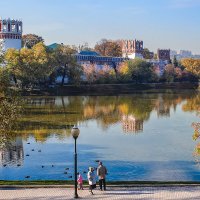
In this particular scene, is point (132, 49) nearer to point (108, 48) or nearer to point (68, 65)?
→ point (108, 48)

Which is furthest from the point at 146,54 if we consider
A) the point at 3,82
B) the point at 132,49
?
the point at 3,82

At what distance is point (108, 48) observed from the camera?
13288cm

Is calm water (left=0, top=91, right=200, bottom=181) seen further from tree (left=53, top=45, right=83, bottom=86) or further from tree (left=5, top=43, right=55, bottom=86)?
tree (left=53, top=45, right=83, bottom=86)

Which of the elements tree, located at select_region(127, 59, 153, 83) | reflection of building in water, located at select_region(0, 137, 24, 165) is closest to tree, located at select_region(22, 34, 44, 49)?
tree, located at select_region(127, 59, 153, 83)

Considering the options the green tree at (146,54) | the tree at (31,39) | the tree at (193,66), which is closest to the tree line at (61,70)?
the tree at (31,39)

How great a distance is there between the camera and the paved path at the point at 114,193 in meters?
13.5

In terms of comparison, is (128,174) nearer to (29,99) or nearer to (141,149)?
(141,149)

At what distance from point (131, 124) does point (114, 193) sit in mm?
22788

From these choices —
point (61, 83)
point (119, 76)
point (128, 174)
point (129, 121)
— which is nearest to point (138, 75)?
point (119, 76)

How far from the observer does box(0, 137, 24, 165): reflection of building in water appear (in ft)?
72.5

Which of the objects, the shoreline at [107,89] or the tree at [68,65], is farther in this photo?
the tree at [68,65]

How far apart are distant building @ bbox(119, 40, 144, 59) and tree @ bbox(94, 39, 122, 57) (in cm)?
199

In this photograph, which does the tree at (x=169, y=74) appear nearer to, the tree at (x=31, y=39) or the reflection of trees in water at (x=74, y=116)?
the tree at (x=31, y=39)

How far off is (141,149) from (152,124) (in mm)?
11373
